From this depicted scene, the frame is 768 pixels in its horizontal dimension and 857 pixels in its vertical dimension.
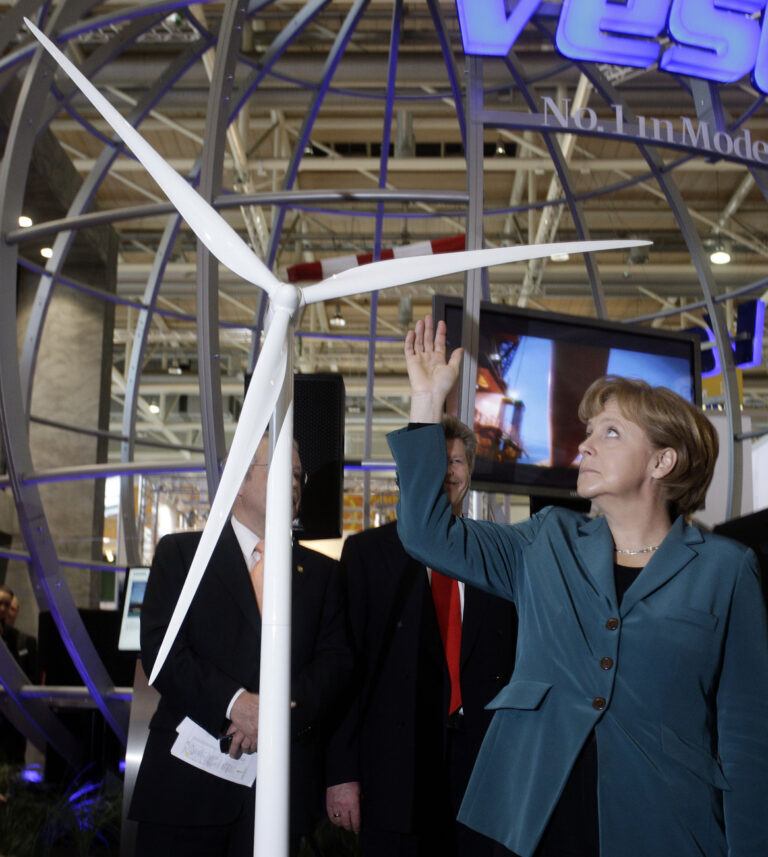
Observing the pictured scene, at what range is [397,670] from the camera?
464 centimetres

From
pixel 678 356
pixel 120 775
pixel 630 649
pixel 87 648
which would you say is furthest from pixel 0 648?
pixel 630 649

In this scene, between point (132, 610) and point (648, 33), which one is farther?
point (132, 610)

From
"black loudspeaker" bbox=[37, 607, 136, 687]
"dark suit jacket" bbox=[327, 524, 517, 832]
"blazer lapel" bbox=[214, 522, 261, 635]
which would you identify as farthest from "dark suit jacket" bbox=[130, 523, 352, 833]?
"black loudspeaker" bbox=[37, 607, 136, 687]

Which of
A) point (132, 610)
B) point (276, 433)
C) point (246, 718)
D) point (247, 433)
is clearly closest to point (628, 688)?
point (276, 433)

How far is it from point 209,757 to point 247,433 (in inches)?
63.3

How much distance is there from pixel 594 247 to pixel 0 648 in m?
6.41

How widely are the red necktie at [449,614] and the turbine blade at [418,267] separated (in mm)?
1521

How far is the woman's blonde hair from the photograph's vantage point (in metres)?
3.35

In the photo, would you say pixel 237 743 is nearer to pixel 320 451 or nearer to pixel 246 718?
pixel 246 718

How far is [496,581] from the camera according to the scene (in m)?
3.31

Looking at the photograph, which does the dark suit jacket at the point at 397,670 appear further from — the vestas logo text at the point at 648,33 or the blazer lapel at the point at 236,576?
the vestas logo text at the point at 648,33

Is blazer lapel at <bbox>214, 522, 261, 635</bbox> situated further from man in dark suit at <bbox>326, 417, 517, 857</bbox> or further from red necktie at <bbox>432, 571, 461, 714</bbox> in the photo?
red necktie at <bbox>432, 571, 461, 714</bbox>

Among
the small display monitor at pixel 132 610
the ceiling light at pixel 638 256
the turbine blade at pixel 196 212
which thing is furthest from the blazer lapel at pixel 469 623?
the ceiling light at pixel 638 256

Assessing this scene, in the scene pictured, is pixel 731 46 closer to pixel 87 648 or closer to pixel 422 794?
pixel 422 794
